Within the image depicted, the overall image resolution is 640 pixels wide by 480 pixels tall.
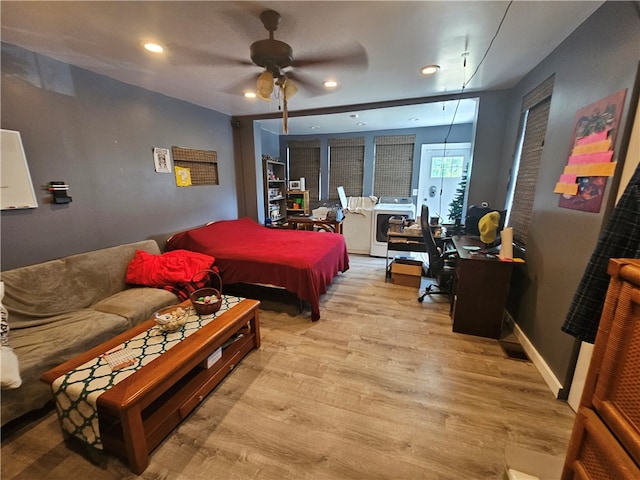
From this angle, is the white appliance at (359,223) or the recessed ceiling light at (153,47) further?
the white appliance at (359,223)

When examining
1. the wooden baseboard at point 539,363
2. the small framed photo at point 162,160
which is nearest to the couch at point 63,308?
the small framed photo at point 162,160

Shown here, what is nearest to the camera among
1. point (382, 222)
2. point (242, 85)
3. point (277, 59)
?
point (277, 59)

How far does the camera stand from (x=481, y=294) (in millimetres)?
2346

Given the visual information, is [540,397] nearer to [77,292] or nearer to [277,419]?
[277,419]

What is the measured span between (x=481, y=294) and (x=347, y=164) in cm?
403

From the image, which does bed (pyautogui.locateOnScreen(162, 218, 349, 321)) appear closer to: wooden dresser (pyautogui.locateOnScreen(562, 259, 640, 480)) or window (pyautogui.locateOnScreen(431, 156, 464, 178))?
wooden dresser (pyautogui.locateOnScreen(562, 259, 640, 480))

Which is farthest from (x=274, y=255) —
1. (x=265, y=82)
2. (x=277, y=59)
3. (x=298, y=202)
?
(x=298, y=202)

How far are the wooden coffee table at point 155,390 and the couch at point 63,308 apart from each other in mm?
346

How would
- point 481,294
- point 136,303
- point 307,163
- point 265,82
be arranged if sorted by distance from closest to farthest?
point 265,82, point 136,303, point 481,294, point 307,163

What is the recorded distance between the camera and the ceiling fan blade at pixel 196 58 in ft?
6.58

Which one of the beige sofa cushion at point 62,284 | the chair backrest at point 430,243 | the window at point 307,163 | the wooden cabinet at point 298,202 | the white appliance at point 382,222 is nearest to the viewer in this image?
the beige sofa cushion at point 62,284

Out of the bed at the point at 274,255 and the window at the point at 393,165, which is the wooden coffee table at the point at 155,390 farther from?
the window at the point at 393,165

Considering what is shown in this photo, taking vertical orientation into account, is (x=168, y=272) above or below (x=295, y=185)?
below

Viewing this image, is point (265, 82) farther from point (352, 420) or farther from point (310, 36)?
point (352, 420)
